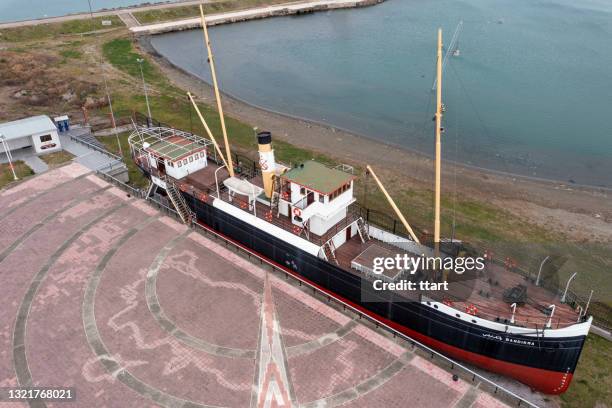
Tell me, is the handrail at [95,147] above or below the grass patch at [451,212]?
above

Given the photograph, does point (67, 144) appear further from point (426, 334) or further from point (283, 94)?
point (426, 334)

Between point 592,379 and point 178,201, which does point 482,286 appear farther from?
point 178,201

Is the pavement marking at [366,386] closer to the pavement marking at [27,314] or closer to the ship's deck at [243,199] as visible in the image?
the ship's deck at [243,199]

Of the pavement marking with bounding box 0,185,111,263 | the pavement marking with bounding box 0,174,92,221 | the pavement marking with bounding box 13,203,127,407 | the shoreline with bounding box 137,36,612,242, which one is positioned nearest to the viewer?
the pavement marking with bounding box 13,203,127,407

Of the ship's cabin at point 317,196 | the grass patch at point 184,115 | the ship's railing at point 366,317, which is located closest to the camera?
the ship's railing at point 366,317

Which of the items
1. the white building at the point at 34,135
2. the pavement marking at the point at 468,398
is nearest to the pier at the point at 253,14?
the white building at the point at 34,135

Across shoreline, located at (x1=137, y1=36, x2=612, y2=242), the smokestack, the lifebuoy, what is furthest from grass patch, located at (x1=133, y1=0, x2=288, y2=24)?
the lifebuoy

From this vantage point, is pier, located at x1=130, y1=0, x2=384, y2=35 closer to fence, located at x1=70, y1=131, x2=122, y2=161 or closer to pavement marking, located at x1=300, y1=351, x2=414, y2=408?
fence, located at x1=70, y1=131, x2=122, y2=161
